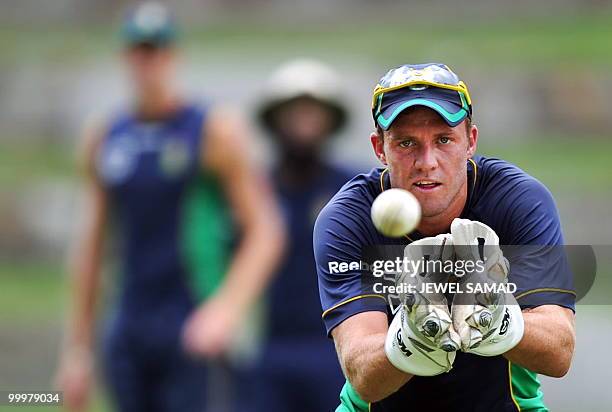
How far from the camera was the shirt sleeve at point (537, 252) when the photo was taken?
393cm

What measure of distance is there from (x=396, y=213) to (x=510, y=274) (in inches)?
25.1

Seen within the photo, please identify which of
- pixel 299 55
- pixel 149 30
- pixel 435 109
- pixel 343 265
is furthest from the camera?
pixel 299 55

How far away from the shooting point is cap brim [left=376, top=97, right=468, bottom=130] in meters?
3.89

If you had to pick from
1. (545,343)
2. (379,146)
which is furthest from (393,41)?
(545,343)

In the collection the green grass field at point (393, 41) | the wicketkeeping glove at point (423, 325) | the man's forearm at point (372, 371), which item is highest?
the green grass field at point (393, 41)

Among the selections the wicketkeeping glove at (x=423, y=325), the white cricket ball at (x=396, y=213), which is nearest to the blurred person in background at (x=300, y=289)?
the wicketkeeping glove at (x=423, y=325)

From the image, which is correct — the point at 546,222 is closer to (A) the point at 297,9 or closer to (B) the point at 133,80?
(B) the point at 133,80

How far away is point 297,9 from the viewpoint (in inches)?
691

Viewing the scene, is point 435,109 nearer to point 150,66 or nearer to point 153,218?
point 153,218

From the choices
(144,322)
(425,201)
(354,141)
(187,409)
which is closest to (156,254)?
(144,322)

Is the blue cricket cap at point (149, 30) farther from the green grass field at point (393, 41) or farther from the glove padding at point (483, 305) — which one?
the green grass field at point (393, 41)

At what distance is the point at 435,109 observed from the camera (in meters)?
3.89

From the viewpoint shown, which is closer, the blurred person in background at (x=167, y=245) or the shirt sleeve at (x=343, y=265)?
the shirt sleeve at (x=343, y=265)

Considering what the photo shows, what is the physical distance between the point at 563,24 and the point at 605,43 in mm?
678
